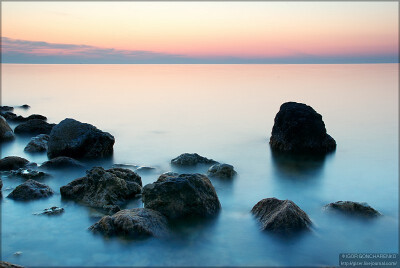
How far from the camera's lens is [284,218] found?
7512 millimetres

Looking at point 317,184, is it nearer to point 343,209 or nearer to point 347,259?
point 343,209

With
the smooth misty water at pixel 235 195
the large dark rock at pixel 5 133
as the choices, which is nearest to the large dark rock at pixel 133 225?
the smooth misty water at pixel 235 195

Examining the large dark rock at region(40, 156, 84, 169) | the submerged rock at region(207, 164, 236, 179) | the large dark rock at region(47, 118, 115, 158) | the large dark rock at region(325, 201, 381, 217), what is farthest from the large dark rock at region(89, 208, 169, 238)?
the large dark rock at region(47, 118, 115, 158)

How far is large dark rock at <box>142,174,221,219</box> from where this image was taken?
8125mm

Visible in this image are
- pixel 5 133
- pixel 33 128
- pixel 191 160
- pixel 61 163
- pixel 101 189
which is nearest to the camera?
pixel 101 189

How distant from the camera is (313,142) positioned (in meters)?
14.6

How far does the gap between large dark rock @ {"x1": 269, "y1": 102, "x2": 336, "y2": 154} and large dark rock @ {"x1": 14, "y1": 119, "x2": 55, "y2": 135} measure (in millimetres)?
10372

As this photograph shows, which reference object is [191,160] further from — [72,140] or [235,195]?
[72,140]

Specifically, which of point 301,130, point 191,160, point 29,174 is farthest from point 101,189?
point 301,130

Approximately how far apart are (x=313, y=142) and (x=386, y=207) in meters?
5.08

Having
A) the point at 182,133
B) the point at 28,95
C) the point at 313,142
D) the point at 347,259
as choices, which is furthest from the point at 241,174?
the point at 28,95

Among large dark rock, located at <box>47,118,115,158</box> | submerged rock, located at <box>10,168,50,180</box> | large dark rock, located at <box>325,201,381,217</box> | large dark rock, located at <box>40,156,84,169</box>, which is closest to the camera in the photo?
large dark rock, located at <box>325,201,381,217</box>

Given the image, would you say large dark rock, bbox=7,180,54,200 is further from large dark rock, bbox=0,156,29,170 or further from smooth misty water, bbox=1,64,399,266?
large dark rock, bbox=0,156,29,170

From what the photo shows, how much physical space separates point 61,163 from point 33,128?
6445mm
